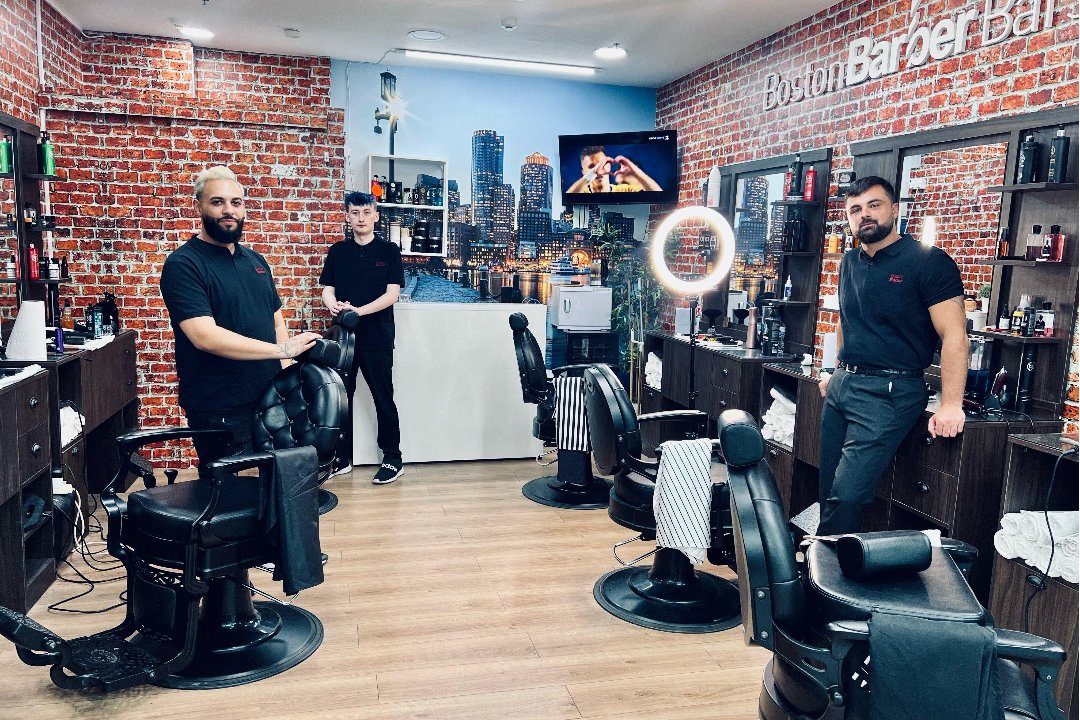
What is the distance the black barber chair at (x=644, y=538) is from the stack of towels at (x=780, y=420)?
41.7 inches

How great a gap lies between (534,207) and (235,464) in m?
4.63

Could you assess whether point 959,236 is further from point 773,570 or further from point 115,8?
point 115,8

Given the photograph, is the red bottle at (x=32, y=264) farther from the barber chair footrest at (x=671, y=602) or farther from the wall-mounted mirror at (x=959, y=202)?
the wall-mounted mirror at (x=959, y=202)

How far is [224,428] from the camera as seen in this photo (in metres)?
2.75

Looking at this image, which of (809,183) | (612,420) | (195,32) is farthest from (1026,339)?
(195,32)

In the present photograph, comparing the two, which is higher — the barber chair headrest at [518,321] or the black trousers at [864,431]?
the barber chair headrest at [518,321]

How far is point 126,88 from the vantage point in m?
5.55

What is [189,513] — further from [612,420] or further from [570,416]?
[570,416]

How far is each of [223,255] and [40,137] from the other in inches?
99.9

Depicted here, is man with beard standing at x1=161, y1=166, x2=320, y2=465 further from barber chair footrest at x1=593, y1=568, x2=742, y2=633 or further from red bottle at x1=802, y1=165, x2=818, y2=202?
red bottle at x1=802, y1=165, x2=818, y2=202

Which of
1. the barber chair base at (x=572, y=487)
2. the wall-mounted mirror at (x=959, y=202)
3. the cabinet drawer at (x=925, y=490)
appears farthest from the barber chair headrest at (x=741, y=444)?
the barber chair base at (x=572, y=487)

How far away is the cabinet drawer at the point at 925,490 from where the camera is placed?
291cm

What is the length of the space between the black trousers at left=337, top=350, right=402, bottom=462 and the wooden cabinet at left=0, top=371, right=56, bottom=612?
1.71 m

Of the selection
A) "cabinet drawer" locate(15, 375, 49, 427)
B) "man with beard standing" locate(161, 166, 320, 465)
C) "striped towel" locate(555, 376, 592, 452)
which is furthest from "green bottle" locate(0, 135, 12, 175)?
"striped towel" locate(555, 376, 592, 452)
